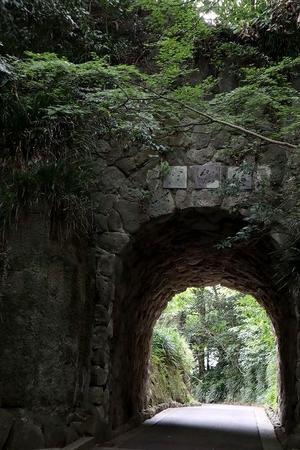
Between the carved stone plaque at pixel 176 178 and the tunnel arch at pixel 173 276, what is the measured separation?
357mm

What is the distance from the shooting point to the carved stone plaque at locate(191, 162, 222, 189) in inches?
264

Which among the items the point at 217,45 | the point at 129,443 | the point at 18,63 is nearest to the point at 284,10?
the point at 217,45

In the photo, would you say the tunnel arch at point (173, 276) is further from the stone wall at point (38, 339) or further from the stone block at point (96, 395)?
the stone wall at point (38, 339)

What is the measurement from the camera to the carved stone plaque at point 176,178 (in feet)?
22.2

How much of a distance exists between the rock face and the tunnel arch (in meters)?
0.03

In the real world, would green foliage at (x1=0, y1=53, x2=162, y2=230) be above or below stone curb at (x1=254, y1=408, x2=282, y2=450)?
above

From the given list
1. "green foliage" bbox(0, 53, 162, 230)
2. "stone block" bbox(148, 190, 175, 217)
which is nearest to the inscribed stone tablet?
"stone block" bbox(148, 190, 175, 217)

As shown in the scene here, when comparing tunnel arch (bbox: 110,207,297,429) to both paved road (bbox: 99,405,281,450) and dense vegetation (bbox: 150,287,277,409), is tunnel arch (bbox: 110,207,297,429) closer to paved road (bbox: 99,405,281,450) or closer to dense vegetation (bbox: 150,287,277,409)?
paved road (bbox: 99,405,281,450)

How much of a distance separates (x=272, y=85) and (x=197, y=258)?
387 centimetres

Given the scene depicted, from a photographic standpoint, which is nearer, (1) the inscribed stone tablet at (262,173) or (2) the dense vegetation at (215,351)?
(1) the inscribed stone tablet at (262,173)

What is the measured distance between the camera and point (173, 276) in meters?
10.2

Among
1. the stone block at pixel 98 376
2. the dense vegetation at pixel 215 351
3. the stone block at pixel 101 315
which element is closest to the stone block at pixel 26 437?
the stone block at pixel 98 376

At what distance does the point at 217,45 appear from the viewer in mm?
7289

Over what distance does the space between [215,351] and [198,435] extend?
1770 centimetres
